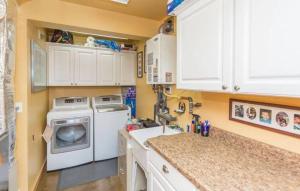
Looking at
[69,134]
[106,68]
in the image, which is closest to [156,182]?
[69,134]

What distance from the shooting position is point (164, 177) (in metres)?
1.21

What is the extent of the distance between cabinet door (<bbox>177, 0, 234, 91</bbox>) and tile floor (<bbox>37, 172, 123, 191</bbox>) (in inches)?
68.2

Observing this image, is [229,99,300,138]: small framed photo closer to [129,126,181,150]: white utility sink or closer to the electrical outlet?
[129,126,181,150]: white utility sink

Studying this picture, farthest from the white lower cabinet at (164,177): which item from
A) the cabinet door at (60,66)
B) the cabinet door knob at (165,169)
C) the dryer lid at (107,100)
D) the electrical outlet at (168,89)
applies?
the cabinet door at (60,66)

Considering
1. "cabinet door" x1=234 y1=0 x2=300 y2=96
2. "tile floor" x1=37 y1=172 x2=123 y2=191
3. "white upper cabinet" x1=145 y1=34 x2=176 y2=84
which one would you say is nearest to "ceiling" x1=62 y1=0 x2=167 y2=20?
"white upper cabinet" x1=145 y1=34 x2=176 y2=84

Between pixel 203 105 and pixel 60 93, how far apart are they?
2782mm

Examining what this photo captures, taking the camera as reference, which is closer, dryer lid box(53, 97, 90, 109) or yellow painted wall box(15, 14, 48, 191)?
yellow painted wall box(15, 14, 48, 191)

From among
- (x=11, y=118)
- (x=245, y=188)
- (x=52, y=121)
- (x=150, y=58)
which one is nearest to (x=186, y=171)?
(x=245, y=188)

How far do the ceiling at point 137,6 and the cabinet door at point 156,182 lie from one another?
5.87ft

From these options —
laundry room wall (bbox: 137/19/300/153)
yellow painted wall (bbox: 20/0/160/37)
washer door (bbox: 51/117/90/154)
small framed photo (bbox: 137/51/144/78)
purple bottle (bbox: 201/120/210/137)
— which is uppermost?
yellow painted wall (bbox: 20/0/160/37)

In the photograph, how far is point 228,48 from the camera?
994 mm

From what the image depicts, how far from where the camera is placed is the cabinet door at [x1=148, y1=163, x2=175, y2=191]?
1.17 m

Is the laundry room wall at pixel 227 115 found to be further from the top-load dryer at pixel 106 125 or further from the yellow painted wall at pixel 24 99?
the yellow painted wall at pixel 24 99

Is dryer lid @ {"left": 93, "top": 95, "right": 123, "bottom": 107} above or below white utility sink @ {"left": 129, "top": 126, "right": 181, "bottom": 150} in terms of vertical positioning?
above
